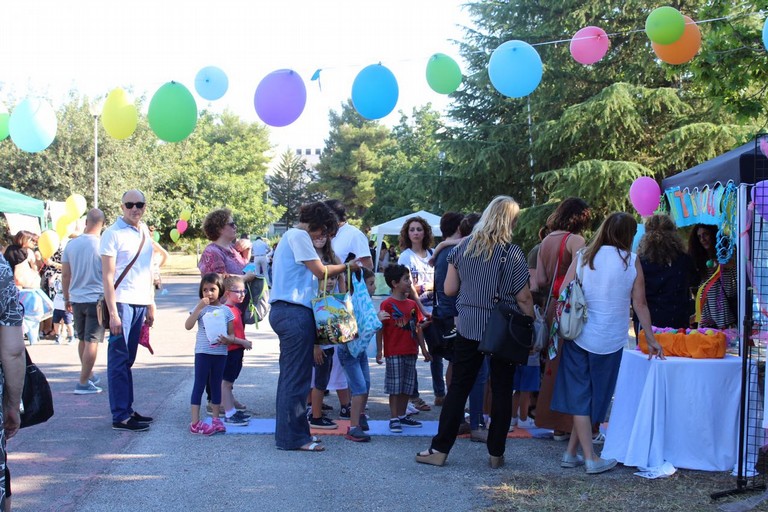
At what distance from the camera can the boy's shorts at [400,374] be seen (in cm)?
623

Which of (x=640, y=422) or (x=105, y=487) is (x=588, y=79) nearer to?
(x=640, y=422)

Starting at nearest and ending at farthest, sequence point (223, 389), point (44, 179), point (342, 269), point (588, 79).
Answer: point (342, 269), point (223, 389), point (588, 79), point (44, 179)

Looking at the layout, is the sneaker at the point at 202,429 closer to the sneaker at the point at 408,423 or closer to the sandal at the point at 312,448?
the sandal at the point at 312,448

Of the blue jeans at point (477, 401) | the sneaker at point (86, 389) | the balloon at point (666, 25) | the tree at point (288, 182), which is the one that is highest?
the tree at point (288, 182)

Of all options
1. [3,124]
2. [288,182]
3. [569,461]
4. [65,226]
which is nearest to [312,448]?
[569,461]

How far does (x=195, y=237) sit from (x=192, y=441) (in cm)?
4503

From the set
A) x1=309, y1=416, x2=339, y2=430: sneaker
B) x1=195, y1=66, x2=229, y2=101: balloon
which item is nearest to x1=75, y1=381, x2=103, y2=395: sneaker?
x1=309, y1=416, x2=339, y2=430: sneaker

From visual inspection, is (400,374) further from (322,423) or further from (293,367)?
(293,367)

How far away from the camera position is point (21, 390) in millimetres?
3080

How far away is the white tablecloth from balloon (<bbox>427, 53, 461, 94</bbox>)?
4.27 meters

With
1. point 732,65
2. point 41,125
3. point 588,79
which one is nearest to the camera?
point 41,125

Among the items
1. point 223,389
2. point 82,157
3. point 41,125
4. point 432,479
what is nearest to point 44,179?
point 82,157

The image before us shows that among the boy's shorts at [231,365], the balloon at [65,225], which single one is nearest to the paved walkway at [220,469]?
the boy's shorts at [231,365]

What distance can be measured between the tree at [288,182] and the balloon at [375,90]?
74.9 m
